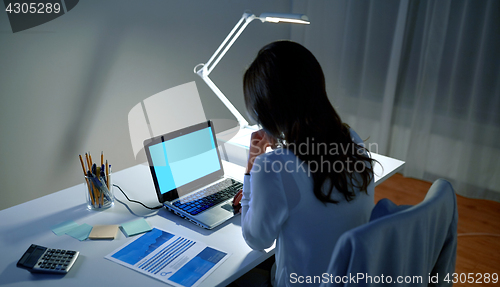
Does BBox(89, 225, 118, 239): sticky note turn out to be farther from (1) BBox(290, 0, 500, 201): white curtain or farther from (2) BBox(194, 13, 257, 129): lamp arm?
(1) BBox(290, 0, 500, 201): white curtain

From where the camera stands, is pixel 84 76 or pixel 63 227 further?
pixel 84 76

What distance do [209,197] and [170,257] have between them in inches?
13.3

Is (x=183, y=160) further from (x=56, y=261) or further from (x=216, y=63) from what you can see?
(x=216, y=63)

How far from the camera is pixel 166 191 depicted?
53.7 inches

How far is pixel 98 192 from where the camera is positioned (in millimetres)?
1324

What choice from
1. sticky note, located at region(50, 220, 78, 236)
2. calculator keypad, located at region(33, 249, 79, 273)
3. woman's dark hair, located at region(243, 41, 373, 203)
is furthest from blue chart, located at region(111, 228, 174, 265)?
woman's dark hair, located at region(243, 41, 373, 203)

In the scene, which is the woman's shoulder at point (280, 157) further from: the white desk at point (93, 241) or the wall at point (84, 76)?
the wall at point (84, 76)

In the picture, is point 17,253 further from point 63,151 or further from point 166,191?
point 63,151

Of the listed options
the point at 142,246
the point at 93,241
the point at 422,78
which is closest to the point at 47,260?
the point at 93,241

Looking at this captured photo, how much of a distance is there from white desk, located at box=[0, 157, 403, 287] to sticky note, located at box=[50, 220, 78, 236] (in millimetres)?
14

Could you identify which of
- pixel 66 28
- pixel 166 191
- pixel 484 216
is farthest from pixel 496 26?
pixel 66 28

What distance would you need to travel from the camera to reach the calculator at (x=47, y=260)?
101 centimetres

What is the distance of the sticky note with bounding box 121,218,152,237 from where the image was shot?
47.2 inches

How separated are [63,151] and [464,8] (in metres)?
2.77
